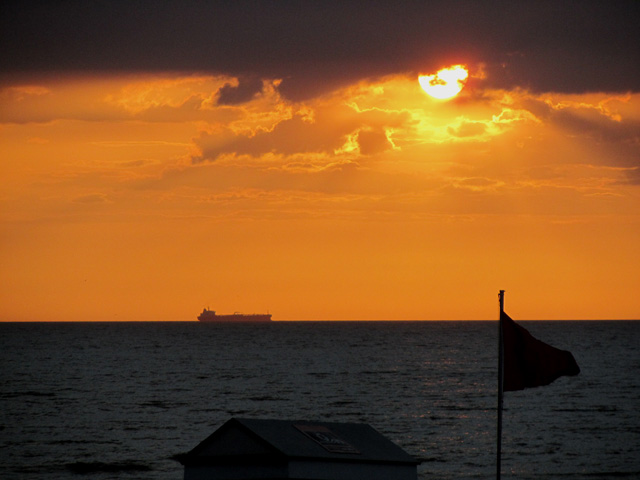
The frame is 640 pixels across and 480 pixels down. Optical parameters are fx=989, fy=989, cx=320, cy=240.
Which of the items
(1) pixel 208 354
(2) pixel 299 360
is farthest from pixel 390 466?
(1) pixel 208 354

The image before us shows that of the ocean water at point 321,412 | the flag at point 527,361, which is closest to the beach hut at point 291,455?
the flag at point 527,361

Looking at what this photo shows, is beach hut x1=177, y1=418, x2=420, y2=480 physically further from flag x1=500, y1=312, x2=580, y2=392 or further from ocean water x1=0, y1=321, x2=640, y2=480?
ocean water x1=0, y1=321, x2=640, y2=480

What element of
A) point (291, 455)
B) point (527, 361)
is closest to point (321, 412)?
point (527, 361)

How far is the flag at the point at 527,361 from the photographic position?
18281 mm

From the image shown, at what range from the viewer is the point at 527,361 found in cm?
1834

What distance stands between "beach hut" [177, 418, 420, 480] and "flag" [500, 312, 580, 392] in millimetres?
3653

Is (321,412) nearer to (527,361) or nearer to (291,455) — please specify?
(527,361)

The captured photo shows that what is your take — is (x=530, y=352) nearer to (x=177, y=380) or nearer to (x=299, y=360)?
(x=177, y=380)

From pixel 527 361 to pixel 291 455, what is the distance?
6127mm

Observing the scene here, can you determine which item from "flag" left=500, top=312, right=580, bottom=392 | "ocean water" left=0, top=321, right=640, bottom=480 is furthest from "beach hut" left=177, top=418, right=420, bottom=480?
"ocean water" left=0, top=321, right=640, bottom=480

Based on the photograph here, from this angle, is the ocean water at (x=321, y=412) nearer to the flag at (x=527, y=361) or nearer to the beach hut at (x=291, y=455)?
the flag at (x=527, y=361)

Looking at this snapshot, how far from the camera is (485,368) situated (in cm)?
14350

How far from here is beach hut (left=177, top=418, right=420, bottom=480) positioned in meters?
14.2

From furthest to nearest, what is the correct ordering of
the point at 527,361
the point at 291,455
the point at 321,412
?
the point at 321,412
the point at 527,361
the point at 291,455
